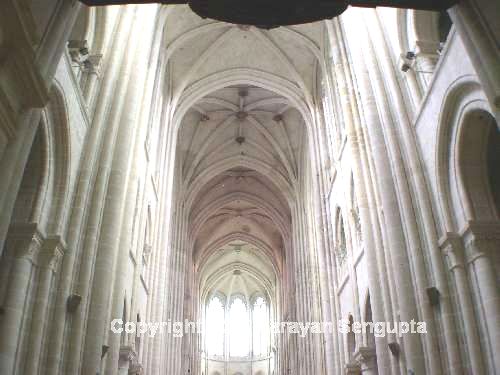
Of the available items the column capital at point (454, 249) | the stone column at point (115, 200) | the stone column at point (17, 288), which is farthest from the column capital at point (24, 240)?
the column capital at point (454, 249)

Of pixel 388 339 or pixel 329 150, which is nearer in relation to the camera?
pixel 388 339

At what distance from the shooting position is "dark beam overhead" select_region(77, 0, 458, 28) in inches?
272

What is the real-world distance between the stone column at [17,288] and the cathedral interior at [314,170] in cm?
3

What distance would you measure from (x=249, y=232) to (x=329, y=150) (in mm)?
21900

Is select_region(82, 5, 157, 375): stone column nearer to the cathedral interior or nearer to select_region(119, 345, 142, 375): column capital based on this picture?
the cathedral interior

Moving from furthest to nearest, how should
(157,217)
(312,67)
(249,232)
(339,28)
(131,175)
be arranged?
1. (249,232)
2. (312,67)
3. (157,217)
4. (339,28)
5. (131,175)

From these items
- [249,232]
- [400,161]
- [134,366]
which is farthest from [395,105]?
[249,232]

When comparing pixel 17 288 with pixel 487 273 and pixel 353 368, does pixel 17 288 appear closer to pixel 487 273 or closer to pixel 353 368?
pixel 487 273

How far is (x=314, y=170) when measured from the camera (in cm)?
2267

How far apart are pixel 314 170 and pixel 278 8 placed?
15.9m

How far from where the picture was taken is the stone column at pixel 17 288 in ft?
26.5

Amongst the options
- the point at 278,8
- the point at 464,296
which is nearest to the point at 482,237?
the point at 464,296

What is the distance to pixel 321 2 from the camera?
6844mm

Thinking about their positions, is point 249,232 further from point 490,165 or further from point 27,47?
point 27,47
